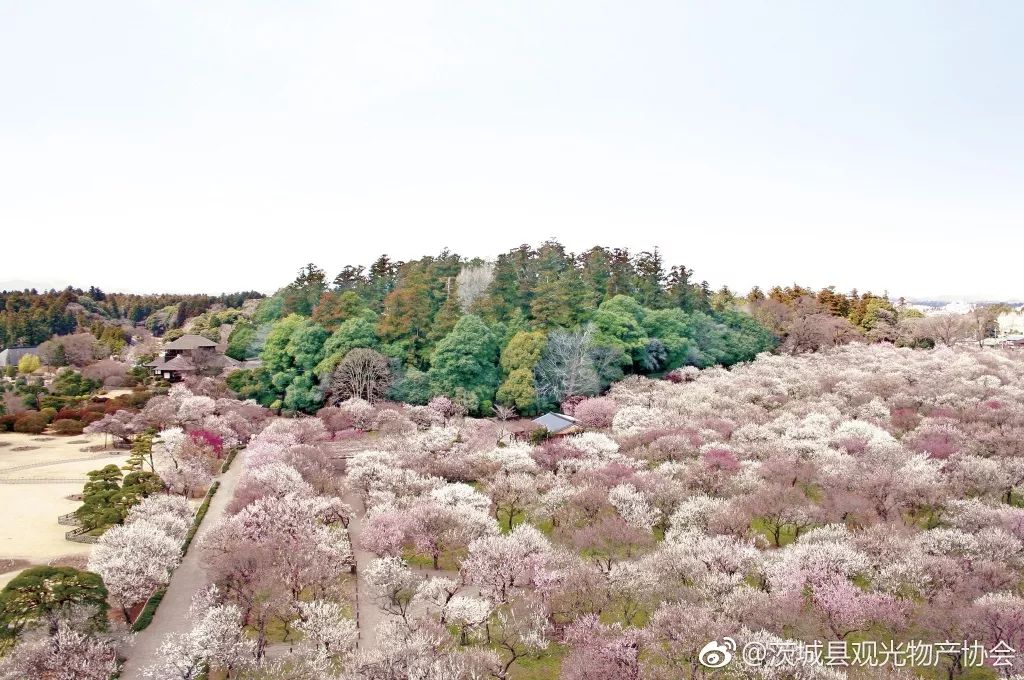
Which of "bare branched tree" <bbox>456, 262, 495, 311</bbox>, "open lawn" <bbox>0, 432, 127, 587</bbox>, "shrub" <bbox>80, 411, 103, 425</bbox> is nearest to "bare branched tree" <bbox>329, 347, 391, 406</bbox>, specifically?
"bare branched tree" <bbox>456, 262, 495, 311</bbox>

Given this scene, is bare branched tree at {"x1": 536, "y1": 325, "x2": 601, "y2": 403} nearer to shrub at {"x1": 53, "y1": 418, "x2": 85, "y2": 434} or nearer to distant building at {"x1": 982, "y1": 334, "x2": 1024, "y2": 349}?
shrub at {"x1": 53, "y1": 418, "x2": 85, "y2": 434}

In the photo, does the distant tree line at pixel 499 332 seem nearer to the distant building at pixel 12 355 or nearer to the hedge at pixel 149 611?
the hedge at pixel 149 611

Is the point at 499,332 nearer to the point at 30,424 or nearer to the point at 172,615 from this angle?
the point at 172,615

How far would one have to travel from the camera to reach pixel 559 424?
123 feet

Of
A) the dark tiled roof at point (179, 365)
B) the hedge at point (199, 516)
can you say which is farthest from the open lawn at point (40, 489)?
the dark tiled roof at point (179, 365)

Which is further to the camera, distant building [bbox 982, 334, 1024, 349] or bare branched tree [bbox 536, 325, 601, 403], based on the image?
distant building [bbox 982, 334, 1024, 349]

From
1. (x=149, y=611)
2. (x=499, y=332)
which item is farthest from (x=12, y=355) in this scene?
(x=149, y=611)

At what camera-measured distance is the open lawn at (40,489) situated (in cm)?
2389

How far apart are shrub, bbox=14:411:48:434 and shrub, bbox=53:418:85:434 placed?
3.36ft

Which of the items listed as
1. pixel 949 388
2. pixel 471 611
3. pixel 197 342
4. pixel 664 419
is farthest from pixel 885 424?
pixel 197 342

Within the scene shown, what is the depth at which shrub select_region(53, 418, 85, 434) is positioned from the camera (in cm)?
4553

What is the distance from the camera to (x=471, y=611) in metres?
16.6

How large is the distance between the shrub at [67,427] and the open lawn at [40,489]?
881 mm

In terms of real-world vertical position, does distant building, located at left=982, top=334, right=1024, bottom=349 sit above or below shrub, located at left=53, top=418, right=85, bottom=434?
above
